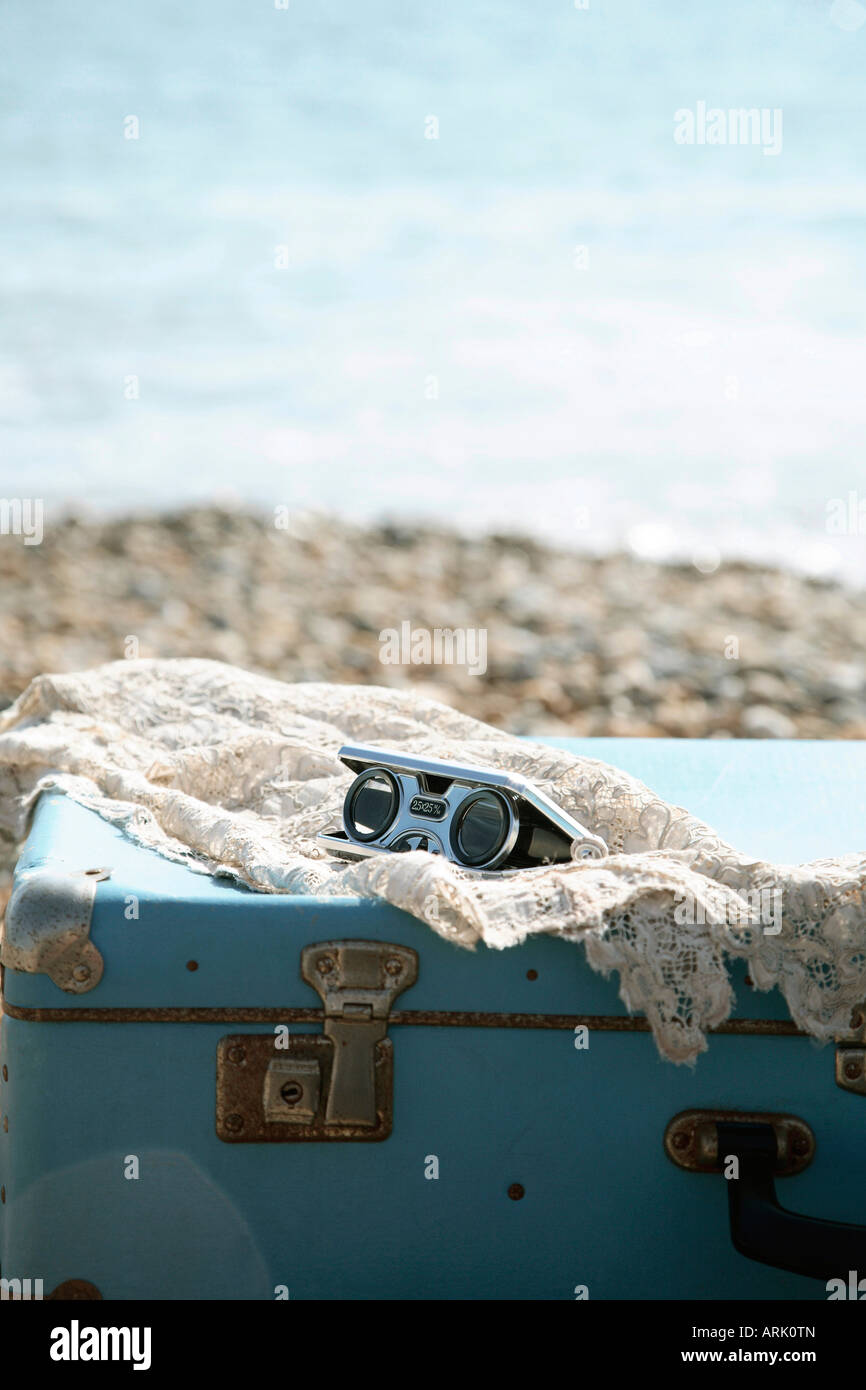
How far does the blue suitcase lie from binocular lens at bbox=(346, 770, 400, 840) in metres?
0.17

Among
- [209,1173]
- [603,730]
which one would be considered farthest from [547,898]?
[603,730]

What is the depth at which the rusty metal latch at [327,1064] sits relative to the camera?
0.99 metres

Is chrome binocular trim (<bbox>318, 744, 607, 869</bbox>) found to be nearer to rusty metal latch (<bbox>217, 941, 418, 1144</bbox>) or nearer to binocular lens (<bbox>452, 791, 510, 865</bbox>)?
binocular lens (<bbox>452, 791, 510, 865</bbox>)

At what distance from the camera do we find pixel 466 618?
246 inches

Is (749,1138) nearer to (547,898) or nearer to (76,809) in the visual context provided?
(547,898)

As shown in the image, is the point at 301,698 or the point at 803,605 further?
the point at 803,605

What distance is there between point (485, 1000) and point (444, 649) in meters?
4.86

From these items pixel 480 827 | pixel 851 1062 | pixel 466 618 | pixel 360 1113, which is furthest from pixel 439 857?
pixel 466 618

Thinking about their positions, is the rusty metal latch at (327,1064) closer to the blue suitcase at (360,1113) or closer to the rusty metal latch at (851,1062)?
the blue suitcase at (360,1113)

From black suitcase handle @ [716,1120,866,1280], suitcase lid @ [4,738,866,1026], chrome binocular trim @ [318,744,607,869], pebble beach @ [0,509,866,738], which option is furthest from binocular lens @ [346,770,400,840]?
pebble beach @ [0,509,866,738]

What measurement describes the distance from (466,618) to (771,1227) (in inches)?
211

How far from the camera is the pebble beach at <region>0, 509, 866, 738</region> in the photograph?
5258 millimetres

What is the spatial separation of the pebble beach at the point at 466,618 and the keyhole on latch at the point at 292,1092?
391 centimetres
